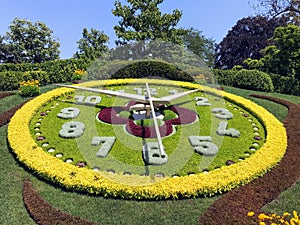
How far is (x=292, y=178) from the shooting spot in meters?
4.91

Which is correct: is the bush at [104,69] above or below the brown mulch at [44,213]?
above

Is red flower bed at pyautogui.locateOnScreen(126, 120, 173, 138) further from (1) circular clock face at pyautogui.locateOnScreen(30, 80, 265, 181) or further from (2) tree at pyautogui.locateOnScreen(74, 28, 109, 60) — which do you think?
(2) tree at pyautogui.locateOnScreen(74, 28, 109, 60)

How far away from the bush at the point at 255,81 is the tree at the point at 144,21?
378 inches

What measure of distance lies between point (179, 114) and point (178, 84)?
358 cm

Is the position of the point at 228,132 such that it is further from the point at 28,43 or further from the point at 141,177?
the point at 28,43

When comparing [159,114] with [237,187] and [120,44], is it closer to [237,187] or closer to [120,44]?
[237,187]

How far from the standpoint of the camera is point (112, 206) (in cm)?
413

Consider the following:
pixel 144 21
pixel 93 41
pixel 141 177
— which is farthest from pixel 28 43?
pixel 141 177

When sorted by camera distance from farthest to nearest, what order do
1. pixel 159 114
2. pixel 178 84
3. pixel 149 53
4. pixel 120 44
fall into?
pixel 120 44 < pixel 149 53 < pixel 178 84 < pixel 159 114

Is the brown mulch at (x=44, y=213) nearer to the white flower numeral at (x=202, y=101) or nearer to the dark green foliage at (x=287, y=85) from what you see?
the white flower numeral at (x=202, y=101)

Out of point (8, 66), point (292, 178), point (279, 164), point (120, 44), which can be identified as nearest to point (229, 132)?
point (279, 164)

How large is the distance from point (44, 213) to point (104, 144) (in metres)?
1.94

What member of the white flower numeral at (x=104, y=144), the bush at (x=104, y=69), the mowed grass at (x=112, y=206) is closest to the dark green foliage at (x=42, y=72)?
the bush at (x=104, y=69)

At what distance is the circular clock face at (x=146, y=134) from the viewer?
511 cm
